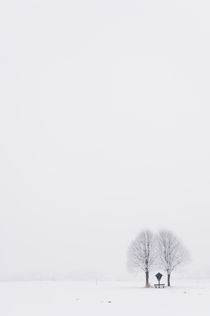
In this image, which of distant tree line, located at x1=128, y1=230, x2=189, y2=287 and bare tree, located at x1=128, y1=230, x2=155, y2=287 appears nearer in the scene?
bare tree, located at x1=128, y1=230, x2=155, y2=287

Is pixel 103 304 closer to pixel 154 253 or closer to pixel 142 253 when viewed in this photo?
pixel 142 253

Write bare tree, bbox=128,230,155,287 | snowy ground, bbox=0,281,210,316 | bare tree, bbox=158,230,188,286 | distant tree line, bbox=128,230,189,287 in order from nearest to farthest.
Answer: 1. snowy ground, bbox=0,281,210,316
2. bare tree, bbox=128,230,155,287
3. distant tree line, bbox=128,230,189,287
4. bare tree, bbox=158,230,188,286

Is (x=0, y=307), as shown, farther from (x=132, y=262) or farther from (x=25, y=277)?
(x=25, y=277)

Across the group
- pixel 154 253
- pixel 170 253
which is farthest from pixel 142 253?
pixel 170 253

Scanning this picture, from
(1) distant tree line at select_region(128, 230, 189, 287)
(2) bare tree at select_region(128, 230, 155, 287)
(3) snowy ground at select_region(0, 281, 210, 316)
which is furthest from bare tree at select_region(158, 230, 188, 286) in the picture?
(3) snowy ground at select_region(0, 281, 210, 316)

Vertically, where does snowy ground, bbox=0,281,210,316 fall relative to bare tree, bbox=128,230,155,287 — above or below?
below

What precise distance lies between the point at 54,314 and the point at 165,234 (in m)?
→ 62.9

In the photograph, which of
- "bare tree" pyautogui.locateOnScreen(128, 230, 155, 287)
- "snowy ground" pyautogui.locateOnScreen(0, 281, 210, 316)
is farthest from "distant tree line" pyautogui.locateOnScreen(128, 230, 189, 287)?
"snowy ground" pyautogui.locateOnScreen(0, 281, 210, 316)

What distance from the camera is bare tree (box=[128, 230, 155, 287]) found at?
277ft

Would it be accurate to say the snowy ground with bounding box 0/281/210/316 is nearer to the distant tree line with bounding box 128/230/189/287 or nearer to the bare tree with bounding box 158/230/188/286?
the distant tree line with bounding box 128/230/189/287

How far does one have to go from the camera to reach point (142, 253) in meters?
84.7

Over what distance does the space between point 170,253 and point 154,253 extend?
3.41 m

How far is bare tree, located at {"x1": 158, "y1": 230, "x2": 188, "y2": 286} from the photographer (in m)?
85.0

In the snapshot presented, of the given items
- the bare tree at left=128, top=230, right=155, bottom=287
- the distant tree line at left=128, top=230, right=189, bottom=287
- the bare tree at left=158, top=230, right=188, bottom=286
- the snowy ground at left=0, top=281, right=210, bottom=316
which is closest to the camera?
the snowy ground at left=0, top=281, right=210, bottom=316
